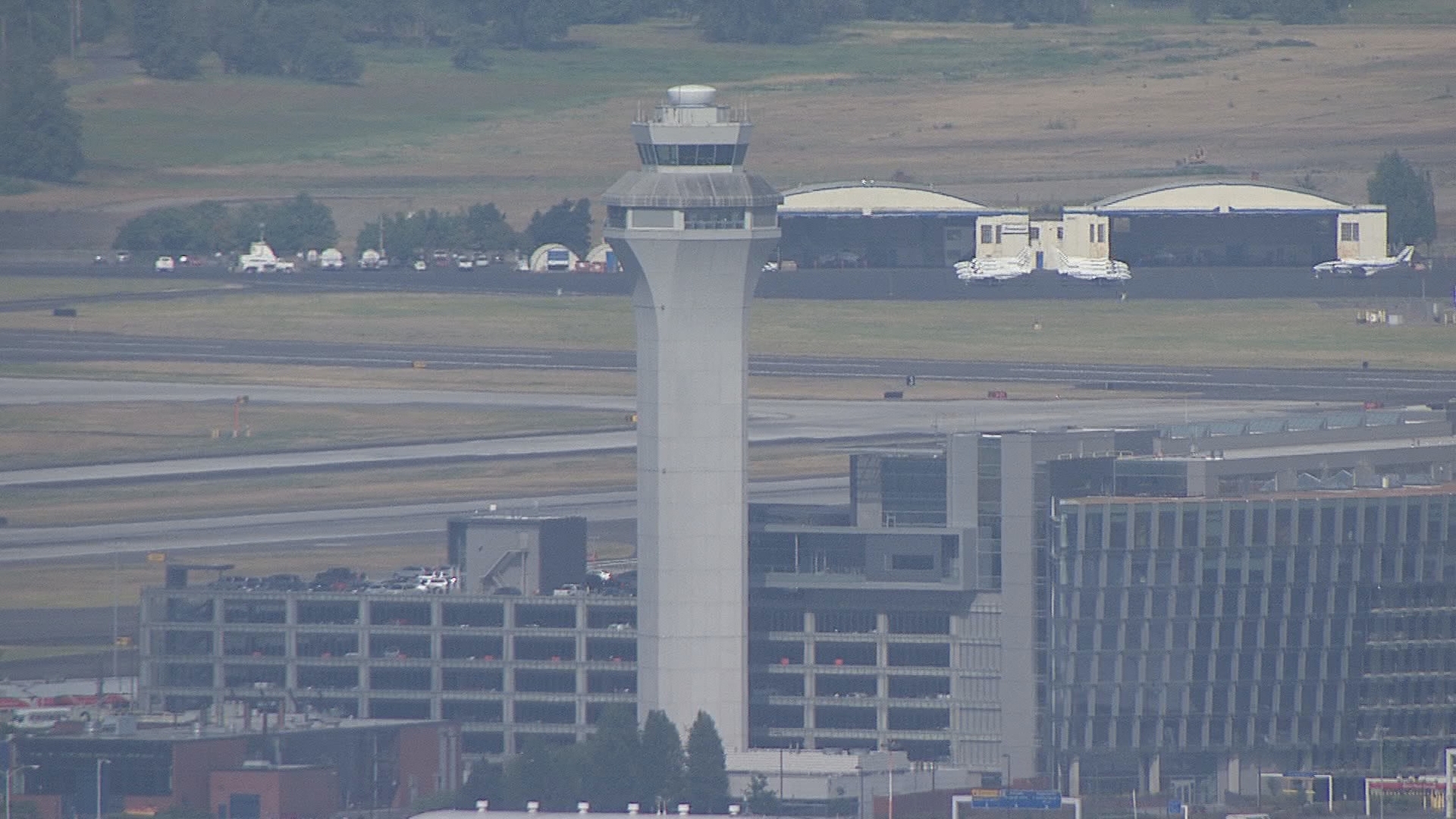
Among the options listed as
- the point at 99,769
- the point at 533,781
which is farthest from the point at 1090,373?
the point at 99,769

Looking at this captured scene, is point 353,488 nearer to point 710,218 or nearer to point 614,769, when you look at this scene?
point 710,218

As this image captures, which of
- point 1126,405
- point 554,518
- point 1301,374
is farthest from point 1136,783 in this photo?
point 1301,374

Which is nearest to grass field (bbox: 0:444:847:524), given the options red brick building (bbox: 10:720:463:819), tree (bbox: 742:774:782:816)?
red brick building (bbox: 10:720:463:819)

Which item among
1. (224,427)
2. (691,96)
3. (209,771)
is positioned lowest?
(209,771)

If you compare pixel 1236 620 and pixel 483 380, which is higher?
pixel 483 380

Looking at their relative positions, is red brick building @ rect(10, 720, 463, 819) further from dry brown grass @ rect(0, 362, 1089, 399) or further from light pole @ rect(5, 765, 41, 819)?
dry brown grass @ rect(0, 362, 1089, 399)

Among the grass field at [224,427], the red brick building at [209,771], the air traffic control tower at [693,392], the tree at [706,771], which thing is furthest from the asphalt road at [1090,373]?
the red brick building at [209,771]

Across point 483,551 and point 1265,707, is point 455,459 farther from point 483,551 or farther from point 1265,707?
point 1265,707
